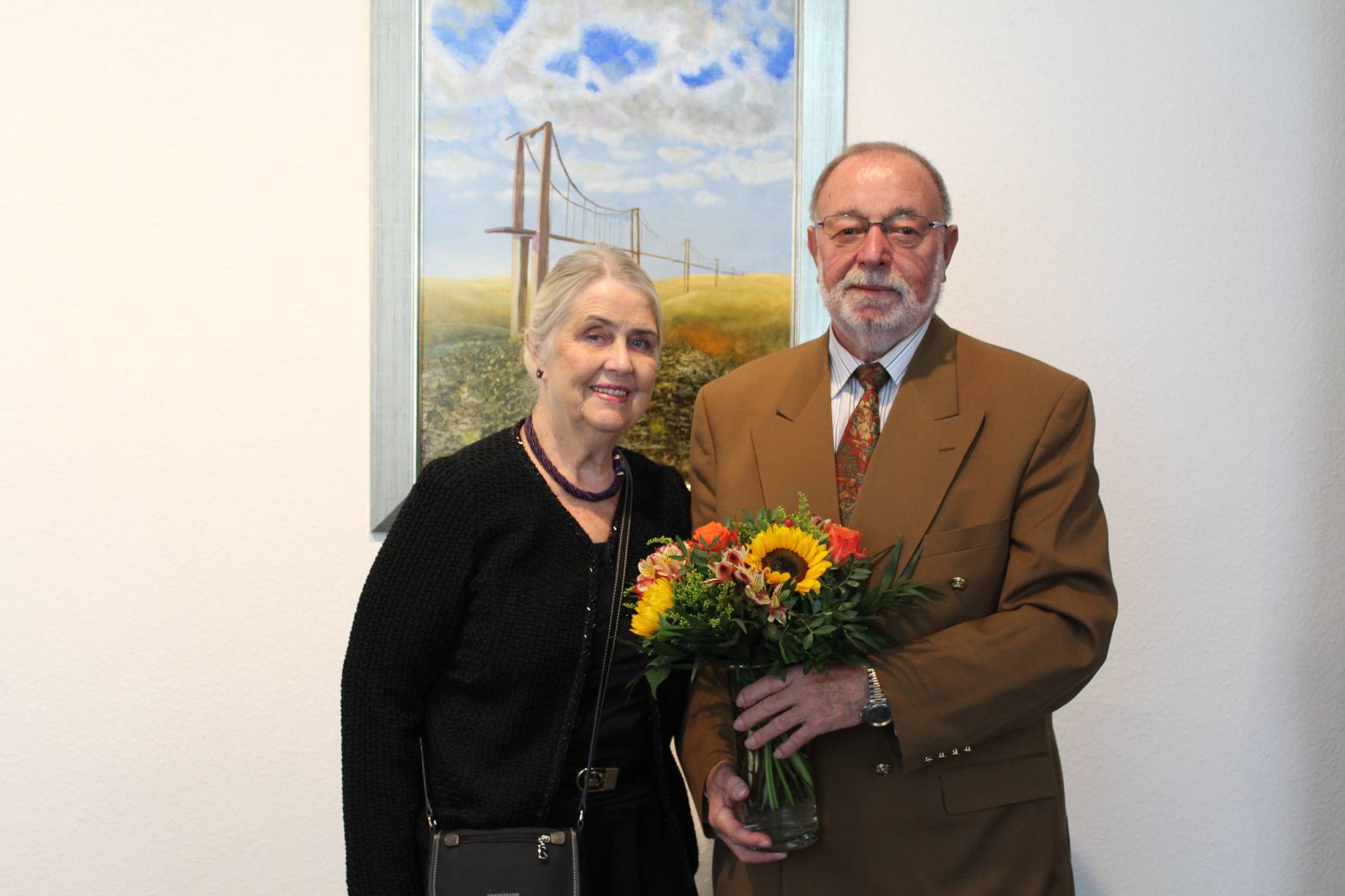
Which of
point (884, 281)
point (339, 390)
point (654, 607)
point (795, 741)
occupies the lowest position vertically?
point (795, 741)

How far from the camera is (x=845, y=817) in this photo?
1.75m

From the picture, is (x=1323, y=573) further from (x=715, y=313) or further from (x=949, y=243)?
(x=715, y=313)

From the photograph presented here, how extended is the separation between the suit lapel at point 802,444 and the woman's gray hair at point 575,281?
30 cm

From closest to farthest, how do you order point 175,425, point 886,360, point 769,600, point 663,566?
point 769,600 < point 663,566 < point 886,360 < point 175,425

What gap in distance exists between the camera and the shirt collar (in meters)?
1.91

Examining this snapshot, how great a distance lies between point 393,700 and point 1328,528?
2.48m

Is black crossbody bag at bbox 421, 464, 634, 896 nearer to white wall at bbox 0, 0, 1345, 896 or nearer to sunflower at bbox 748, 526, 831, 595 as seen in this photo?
sunflower at bbox 748, 526, 831, 595

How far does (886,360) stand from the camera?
75.2 inches

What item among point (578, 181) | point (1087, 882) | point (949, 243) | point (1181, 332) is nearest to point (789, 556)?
point (949, 243)

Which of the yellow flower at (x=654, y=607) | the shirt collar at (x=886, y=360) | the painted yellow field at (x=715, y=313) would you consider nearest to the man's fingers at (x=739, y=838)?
the yellow flower at (x=654, y=607)

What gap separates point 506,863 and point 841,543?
2.62 feet

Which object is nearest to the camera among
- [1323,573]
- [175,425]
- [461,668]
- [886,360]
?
[461,668]

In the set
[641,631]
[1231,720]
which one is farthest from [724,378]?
[1231,720]

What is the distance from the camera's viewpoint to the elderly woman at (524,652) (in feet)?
5.80
